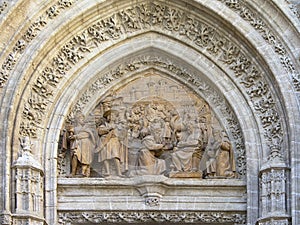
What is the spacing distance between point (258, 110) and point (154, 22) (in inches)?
81.7

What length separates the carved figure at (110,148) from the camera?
20172mm

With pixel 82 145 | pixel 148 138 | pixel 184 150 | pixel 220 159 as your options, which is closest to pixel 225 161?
pixel 220 159

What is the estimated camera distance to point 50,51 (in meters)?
20.2

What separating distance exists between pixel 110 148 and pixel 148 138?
1.95ft

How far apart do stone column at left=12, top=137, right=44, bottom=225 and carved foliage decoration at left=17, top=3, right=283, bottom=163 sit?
1.60ft

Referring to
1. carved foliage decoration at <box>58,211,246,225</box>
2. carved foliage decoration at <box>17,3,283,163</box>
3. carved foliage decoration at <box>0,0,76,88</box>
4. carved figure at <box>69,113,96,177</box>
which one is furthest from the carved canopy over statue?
carved foliage decoration at <box>0,0,76,88</box>

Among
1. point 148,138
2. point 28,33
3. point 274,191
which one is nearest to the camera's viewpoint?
point 274,191

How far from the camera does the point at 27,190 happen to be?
63.8 ft

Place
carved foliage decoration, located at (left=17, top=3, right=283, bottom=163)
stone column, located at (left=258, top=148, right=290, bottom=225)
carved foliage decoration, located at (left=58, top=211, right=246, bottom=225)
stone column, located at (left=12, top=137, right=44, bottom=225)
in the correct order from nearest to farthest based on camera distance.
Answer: stone column, located at (left=12, top=137, right=44, bottom=225) → stone column, located at (left=258, top=148, right=290, bottom=225) → carved foliage decoration, located at (left=58, top=211, right=246, bottom=225) → carved foliage decoration, located at (left=17, top=3, right=283, bottom=163)

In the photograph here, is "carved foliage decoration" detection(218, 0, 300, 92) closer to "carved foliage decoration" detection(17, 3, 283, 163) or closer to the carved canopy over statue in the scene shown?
"carved foliage decoration" detection(17, 3, 283, 163)

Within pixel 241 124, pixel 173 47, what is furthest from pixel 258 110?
pixel 173 47

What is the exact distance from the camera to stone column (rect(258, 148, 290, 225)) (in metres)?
19.5

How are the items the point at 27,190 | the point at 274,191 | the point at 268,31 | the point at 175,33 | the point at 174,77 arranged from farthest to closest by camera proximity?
the point at 174,77 < the point at 175,33 < the point at 268,31 < the point at 274,191 < the point at 27,190

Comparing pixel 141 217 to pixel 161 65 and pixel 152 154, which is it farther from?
pixel 161 65
